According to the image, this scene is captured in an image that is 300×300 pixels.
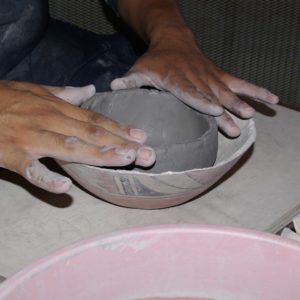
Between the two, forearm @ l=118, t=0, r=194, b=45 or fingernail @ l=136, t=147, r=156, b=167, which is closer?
fingernail @ l=136, t=147, r=156, b=167

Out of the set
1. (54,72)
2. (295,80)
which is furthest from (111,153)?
(295,80)

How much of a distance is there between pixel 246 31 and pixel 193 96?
0.61 m

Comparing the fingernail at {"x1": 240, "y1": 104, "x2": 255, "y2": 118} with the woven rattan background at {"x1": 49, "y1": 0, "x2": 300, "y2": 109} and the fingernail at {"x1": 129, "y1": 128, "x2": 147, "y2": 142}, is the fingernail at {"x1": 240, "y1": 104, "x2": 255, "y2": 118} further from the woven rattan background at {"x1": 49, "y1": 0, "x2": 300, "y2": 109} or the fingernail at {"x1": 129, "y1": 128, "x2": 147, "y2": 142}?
the woven rattan background at {"x1": 49, "y1": 0, "x2": 300, "y2": 109}

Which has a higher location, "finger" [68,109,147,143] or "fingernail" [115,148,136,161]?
"fingernail" [115,148,136,161]

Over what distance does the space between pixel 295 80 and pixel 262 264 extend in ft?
2.88

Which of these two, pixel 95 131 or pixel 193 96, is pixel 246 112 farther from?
pixel 95 131

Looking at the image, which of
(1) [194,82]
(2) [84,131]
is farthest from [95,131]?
(1) [194,82]

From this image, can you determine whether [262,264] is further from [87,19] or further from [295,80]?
[87,19]

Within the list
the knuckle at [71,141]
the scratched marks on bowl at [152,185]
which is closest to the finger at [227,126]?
the scratched marks on bowl at [152,185]

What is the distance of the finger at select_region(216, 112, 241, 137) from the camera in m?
0.90

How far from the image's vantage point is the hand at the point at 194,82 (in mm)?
898

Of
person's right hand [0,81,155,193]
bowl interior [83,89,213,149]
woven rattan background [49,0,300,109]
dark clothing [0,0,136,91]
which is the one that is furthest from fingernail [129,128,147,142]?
woven rattan background [49,0,300,109]

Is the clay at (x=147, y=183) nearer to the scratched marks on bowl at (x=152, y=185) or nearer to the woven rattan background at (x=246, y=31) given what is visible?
the scratched marks on bowl at (x=152, y=185)

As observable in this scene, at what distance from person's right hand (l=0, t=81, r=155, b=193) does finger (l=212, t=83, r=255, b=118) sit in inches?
7.0
